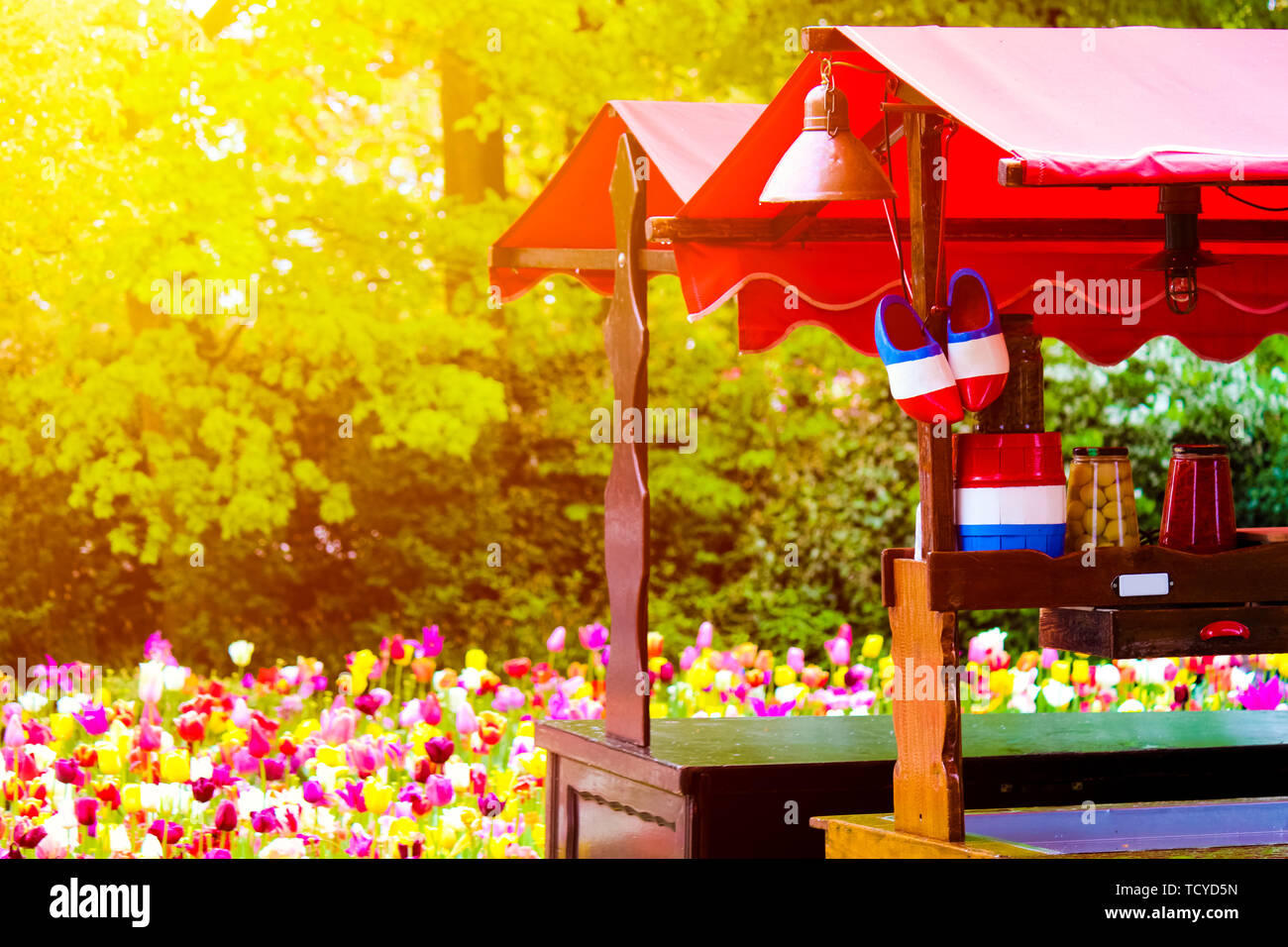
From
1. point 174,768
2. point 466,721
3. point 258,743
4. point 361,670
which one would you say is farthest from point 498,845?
point 361,670

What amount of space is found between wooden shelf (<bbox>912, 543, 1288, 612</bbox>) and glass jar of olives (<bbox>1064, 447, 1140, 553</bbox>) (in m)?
0.08

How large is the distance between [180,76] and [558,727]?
5529 millimetres

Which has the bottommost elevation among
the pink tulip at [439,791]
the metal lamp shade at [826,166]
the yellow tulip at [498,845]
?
the yellow tulip at [498,845]

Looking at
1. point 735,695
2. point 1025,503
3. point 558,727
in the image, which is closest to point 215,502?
point 735,695

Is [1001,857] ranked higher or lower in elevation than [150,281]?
lower

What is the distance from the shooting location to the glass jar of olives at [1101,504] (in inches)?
165

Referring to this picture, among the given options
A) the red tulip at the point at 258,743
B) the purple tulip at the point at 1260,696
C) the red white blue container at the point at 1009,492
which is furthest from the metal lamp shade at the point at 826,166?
the purple tulip at the point at 1260,696

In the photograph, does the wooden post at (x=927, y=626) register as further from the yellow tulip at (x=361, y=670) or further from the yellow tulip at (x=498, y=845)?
the yellow tulip at (x=361, y=670)

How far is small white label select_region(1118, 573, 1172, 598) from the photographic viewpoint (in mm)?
4086

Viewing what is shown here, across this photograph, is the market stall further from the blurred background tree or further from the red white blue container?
the blurred background tree

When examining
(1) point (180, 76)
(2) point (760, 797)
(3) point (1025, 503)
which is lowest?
(2) point (760, 797)

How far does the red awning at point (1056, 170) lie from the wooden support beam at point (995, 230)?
33 millimetres

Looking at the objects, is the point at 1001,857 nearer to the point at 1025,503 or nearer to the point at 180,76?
the point at 1025,503

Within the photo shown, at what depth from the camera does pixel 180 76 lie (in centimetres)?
990
